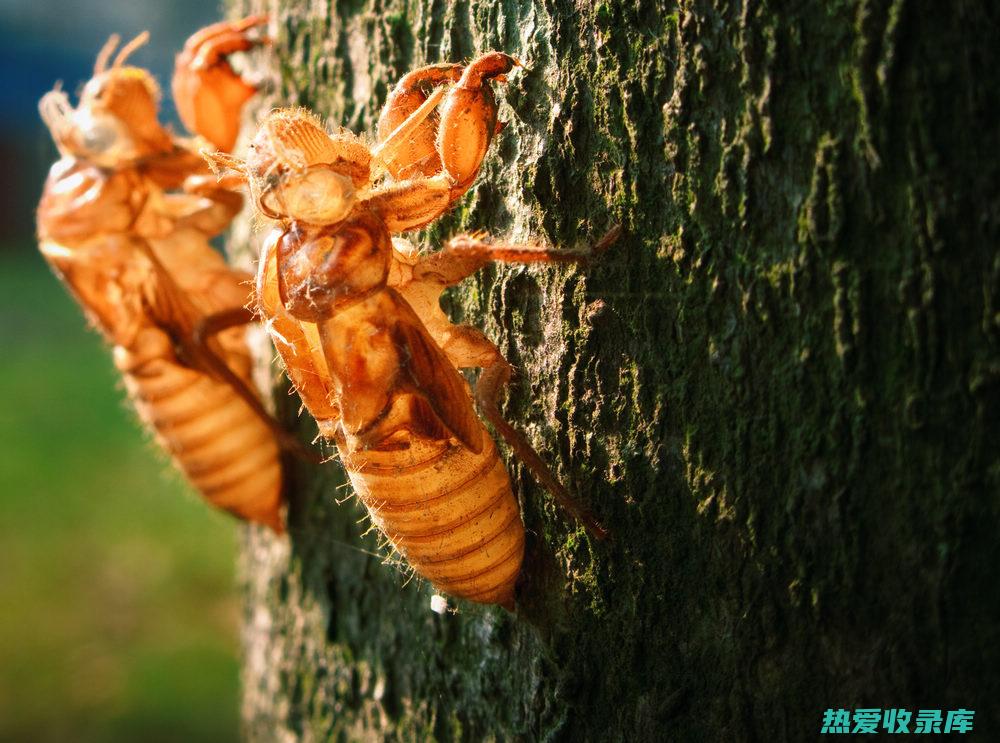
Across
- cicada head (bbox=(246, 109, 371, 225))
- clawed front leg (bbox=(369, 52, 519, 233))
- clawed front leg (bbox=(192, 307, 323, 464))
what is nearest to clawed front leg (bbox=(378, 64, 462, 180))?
clawed front leg (bbox=(369, 52, 519, 233))

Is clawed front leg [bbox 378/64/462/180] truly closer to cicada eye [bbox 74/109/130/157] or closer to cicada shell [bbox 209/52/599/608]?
cicada shell [bbox 209/52/599/608]

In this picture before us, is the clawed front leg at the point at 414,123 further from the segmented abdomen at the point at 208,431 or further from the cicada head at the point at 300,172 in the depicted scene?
the segmented abdomen at the point at 208,431

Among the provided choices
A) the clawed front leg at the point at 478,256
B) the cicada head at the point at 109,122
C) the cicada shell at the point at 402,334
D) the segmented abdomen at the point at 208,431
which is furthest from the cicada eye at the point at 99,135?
the clawed front leg at the point at 478,256

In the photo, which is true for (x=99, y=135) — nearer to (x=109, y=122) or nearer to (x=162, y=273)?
(x=109, y=122)

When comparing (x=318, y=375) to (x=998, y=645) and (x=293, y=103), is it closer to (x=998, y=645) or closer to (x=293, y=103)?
(x=293, y=103)

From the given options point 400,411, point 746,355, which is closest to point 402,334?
point 400,411

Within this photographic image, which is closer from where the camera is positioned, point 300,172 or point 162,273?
point 300,172

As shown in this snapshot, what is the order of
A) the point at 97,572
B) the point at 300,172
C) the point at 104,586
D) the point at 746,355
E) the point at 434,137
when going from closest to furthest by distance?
Answer: 1. the point at 746,355
2. the point at 300,172
3. the point at 434,137
4. the point at 104,586
5. the point at 97,572

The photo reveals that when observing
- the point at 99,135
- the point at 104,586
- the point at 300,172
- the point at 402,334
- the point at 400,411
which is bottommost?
the point at 104,586
